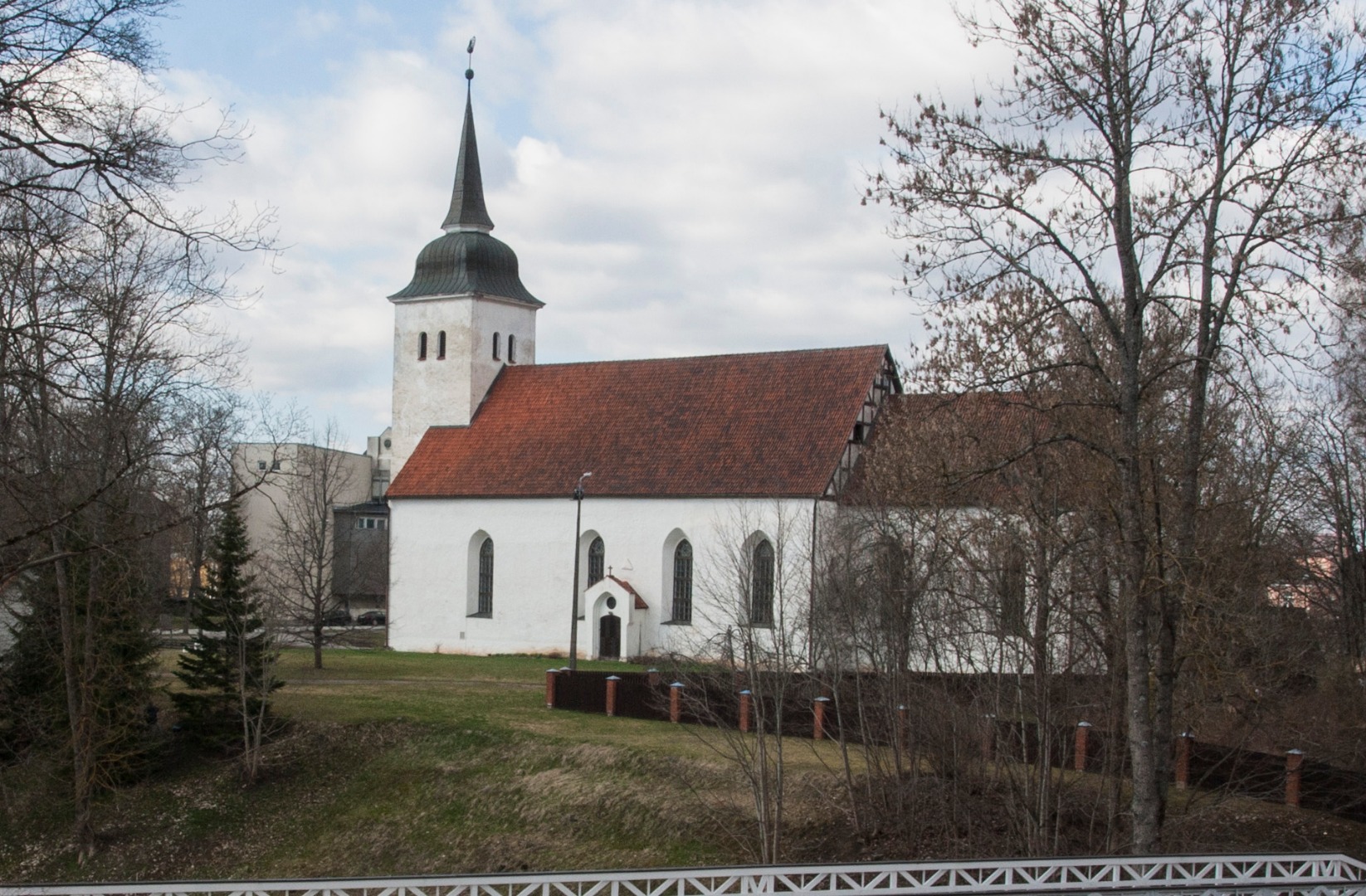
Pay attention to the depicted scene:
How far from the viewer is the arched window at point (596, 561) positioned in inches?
1556

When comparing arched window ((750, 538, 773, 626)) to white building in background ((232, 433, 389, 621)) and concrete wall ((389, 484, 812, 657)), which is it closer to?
concrete wall ((389, 484, 812, 657))

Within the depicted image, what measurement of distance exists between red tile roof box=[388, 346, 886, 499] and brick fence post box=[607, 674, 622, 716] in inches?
347

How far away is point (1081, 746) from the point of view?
2094 centimetres

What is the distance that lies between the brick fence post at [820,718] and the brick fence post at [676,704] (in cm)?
296

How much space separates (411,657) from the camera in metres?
39.5

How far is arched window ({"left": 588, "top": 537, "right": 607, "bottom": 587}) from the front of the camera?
39531 millimetres

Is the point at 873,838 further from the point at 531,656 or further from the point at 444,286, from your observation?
the point at 444,286

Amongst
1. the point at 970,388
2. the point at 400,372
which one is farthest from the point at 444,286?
the point at 970,388

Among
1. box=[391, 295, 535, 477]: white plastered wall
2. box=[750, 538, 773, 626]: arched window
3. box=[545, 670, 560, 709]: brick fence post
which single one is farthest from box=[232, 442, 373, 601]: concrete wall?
box=[545, 670, 560, 709]: brick fence post

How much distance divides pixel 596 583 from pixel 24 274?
94.2 feet

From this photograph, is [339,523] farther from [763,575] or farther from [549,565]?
[763,575]

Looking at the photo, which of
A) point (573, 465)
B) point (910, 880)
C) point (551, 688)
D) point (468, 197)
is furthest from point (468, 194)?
point (910, 880)

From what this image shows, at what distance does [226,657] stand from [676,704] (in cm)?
902

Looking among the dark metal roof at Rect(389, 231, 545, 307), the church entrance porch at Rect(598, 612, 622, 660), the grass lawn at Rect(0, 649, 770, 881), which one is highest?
the dark metal roof at Rect(389, 231, 545, 307)
